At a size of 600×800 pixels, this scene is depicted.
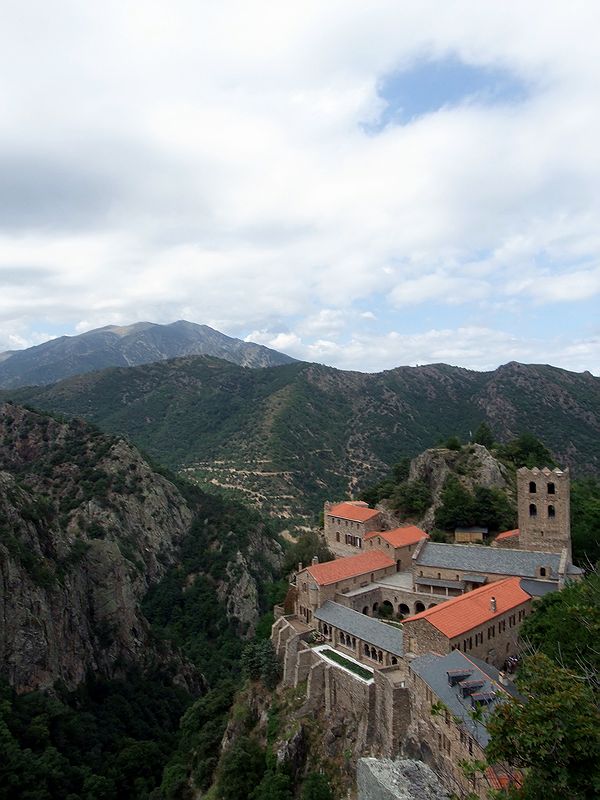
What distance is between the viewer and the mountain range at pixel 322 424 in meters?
132

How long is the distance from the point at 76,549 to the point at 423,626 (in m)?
55.2

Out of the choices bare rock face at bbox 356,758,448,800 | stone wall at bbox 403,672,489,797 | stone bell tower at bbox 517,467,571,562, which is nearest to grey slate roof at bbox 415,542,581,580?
stone bell tower at bbox 517,467,571,562

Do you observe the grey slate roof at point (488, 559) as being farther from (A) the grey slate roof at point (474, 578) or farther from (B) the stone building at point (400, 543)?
(B) the stone building at point (400, 543)

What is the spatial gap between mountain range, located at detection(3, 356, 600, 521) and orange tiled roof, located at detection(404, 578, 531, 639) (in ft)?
278

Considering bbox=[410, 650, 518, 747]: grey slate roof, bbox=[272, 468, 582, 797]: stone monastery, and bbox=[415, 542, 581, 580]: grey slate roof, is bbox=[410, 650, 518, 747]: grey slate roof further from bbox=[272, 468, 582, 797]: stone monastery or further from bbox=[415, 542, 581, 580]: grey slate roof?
bbox=[415, 542, 581, 580]: grey slate roof

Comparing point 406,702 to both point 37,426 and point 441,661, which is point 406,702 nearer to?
point 441,661

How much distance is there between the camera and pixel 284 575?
54.4 meters

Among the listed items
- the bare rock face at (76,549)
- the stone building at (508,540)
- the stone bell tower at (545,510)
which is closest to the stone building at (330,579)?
the stone building at (508,540)

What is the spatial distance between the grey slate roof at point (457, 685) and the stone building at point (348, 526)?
22.0m

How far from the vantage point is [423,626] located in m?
29.5

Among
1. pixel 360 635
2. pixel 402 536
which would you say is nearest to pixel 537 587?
pixel 360 635

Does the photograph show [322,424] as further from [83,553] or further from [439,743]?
[439,743]

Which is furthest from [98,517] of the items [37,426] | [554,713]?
[554,713]

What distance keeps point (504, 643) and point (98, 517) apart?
72.9 metres
